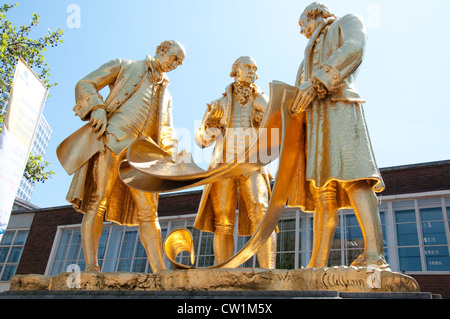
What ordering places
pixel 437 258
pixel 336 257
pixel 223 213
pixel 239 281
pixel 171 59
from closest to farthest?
pixel 239 281
pixel 223 213
pixel 171 59
pixel 437 258
pixel 336 257

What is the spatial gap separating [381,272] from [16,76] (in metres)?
6.93

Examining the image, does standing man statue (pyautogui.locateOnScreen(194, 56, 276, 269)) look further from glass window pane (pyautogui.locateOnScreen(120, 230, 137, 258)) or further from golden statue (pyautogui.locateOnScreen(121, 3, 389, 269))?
glass window pane (pyautogui.locateOnScreen(120, 230, 137, 258))

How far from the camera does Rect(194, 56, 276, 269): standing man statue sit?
4867mm

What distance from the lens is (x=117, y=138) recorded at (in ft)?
16.6

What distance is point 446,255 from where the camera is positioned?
13.0 meters

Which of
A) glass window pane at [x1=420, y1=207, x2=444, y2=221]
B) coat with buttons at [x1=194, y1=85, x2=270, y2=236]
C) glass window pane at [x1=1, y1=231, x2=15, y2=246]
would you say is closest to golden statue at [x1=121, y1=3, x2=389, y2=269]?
coat with buttons at [x1=194, y1=85, x2=270, y2=236]

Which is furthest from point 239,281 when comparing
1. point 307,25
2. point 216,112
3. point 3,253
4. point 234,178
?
point 3,253

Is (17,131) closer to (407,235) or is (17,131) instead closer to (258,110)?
(258,110)

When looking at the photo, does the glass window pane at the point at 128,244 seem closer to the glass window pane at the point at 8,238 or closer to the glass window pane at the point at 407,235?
the glass window pane at the point at 8,238

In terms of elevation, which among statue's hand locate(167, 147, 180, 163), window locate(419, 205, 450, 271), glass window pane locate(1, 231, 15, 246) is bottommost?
statue's hand locate(167, 147, 180, 163)

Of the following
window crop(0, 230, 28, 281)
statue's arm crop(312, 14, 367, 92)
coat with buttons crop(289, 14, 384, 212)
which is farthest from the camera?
window crop(0, 230, 28, 281)

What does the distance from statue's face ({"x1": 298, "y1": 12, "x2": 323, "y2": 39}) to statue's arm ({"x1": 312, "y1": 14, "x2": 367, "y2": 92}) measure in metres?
0.53

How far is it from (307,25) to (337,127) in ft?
4.85
